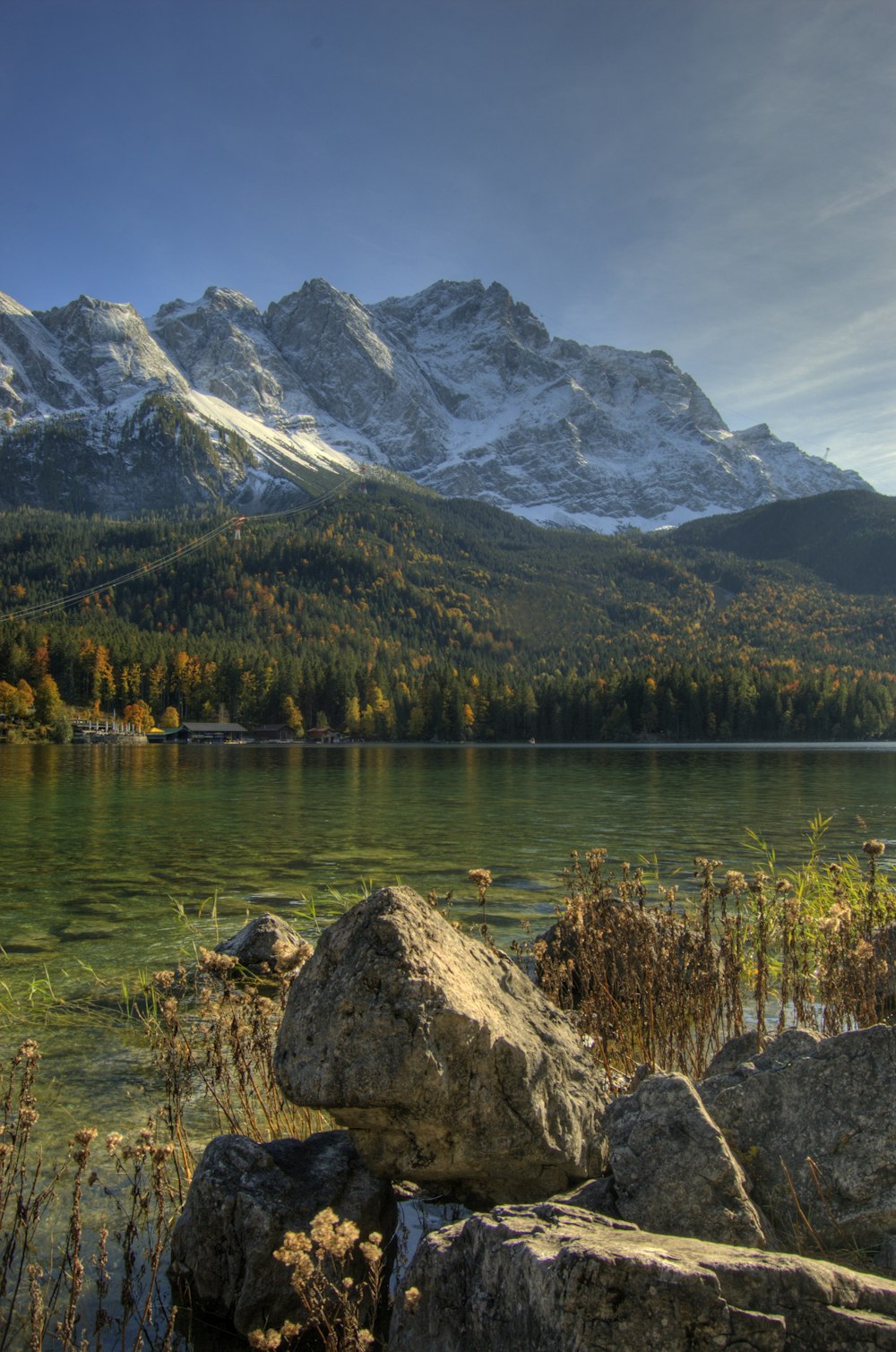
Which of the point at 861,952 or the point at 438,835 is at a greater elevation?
the point at 861,952

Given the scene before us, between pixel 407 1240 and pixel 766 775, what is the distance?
2788 inches

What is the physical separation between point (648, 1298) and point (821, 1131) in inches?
96.8

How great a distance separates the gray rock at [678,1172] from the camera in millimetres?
4703

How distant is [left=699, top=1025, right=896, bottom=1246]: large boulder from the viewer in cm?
496

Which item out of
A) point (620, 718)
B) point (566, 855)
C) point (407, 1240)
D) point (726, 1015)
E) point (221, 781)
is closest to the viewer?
point (407, 1240)

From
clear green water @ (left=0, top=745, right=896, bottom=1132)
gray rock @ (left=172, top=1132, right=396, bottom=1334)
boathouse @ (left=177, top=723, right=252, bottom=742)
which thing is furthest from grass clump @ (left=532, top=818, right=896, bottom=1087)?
boathouse @ (left=177, top=723, right=252, bottom=742)

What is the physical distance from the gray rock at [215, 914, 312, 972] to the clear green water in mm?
1970

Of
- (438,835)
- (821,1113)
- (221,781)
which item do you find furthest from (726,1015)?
(221,781)

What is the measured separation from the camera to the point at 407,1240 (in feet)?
19.5

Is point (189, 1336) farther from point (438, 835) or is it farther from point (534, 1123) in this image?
point (438, 835)

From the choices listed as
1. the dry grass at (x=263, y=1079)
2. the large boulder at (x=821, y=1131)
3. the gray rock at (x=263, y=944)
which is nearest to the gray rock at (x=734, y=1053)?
the dry grass at (x=263, y=1079)

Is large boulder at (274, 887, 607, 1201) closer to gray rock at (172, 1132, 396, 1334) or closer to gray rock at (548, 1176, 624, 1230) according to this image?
gray rock at (172, 1132, 396, 1334)

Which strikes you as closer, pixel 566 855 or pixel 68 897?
pixel 68 897

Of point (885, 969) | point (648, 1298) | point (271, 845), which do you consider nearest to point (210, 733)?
point (271, 845)
